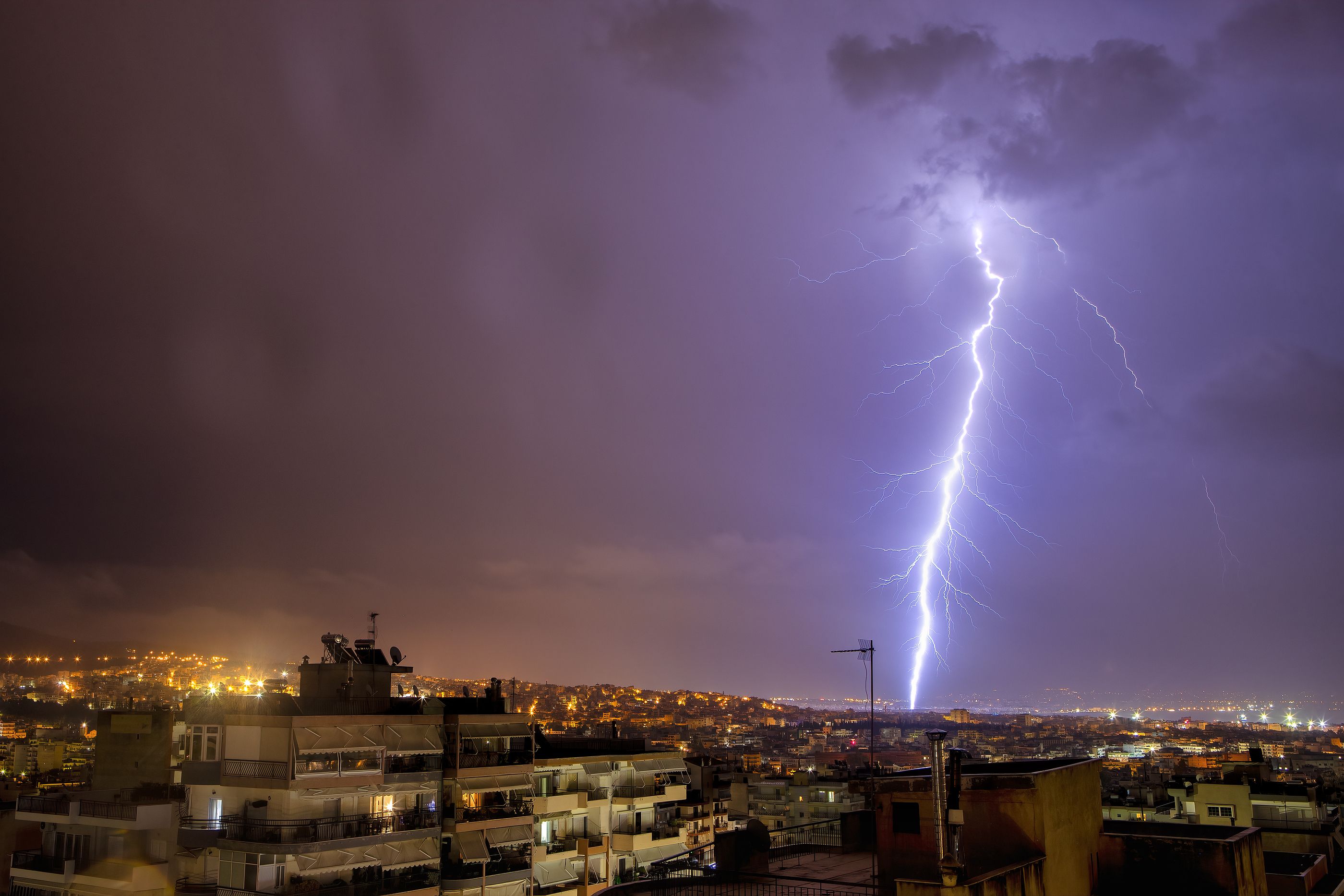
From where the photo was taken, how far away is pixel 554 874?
3522 cm

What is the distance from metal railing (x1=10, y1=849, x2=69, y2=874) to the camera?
29.1 meters

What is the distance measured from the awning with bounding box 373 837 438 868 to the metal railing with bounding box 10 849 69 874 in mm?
9473

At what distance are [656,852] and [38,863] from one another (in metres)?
21.8

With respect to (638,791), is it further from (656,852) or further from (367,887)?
(367,887)

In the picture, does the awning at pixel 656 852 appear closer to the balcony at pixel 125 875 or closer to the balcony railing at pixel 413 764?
the balcony railing at pixel 413 764

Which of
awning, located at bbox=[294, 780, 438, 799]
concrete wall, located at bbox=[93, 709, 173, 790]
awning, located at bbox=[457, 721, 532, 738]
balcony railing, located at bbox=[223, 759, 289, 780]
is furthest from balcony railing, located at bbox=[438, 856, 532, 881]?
concrete wall, located at bbox=[93, 709, 173, 790]

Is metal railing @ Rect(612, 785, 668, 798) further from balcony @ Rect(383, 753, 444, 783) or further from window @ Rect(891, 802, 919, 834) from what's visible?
window @ Rect(891, 802, 919, 834)

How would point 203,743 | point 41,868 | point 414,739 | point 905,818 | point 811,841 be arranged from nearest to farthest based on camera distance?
1. point 905,818
2. point 811,841
3. point 41,868
4. point 203,743
5. point 414,739

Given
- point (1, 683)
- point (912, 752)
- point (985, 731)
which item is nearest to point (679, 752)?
point (912, 752)

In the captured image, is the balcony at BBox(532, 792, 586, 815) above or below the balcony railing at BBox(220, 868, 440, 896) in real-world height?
above

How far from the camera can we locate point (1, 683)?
184250 mm

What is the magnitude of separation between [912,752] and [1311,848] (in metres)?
79.4

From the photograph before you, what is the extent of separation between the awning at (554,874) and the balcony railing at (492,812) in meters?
2.10

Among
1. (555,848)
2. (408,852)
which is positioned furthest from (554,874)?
(408,852)
